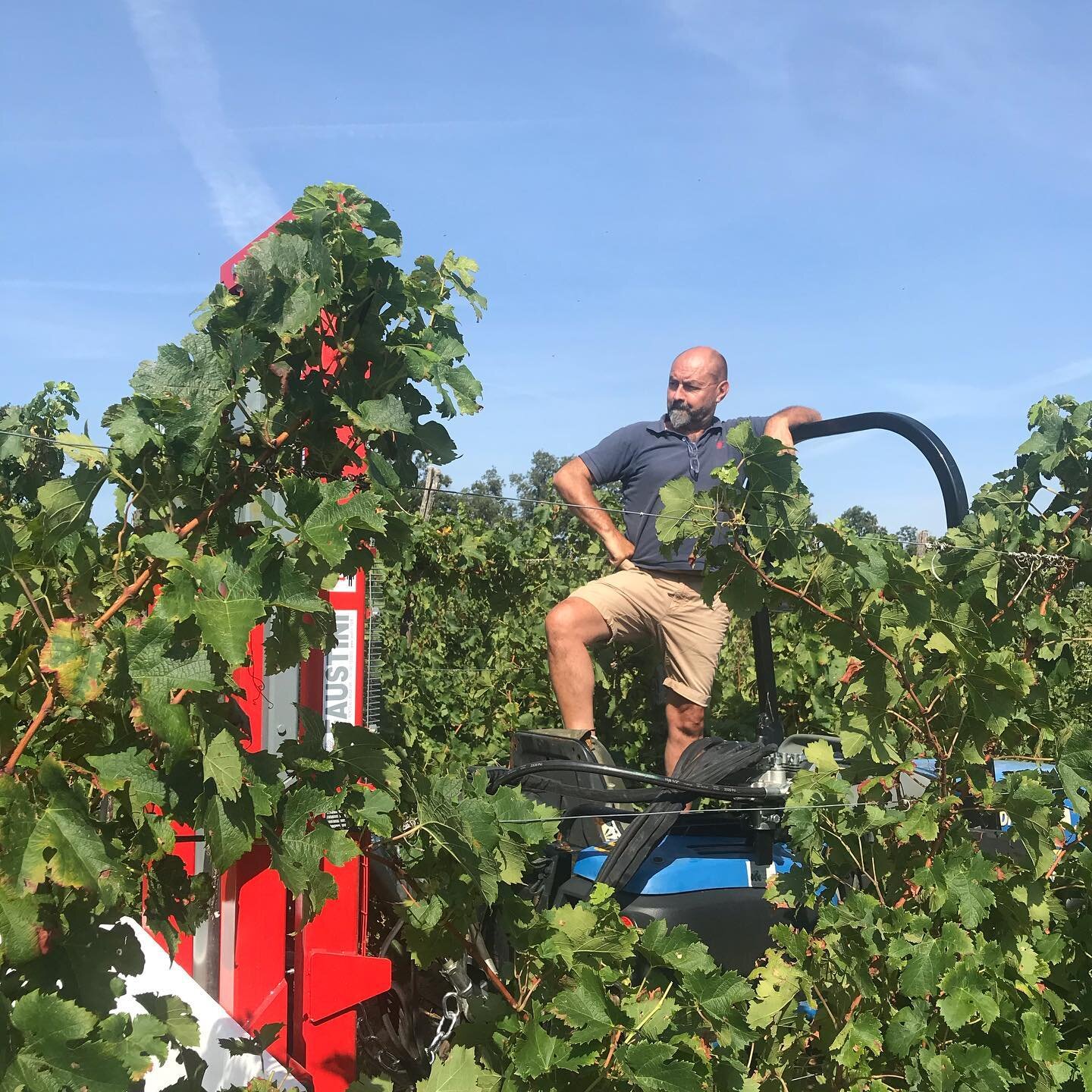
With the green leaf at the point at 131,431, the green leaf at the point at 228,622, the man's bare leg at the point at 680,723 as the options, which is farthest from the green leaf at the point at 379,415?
the man's bare leg at the point at 680,723

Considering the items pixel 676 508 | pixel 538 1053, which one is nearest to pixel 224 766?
pixel 538 1053

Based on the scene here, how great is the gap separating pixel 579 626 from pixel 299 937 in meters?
1.01

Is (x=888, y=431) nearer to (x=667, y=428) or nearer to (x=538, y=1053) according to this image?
(x=667, y=428)

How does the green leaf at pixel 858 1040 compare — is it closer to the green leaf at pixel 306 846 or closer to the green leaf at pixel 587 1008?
the green leaf at pixel 587 1008

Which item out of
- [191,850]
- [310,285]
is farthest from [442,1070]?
[310,285]

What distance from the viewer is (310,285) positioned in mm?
1689

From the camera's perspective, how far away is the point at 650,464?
302 centimetres

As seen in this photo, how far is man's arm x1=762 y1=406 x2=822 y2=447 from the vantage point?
10.1 feet

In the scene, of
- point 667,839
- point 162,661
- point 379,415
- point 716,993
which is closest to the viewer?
point 162,661

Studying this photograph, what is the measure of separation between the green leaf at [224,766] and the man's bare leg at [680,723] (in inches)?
74.4

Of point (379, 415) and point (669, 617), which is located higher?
point (379, 415)

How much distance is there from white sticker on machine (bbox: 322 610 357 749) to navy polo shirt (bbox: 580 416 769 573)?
77cm

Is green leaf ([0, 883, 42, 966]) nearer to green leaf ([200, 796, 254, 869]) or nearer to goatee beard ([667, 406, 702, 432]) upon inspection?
green leaf ([200, 796, 254, 869])

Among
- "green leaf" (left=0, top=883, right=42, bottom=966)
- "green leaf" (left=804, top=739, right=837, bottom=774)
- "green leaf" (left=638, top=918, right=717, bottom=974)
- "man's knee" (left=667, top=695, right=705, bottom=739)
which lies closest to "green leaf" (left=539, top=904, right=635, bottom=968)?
"green leaf" (left=638, top=918, right=717, bottom=974)
